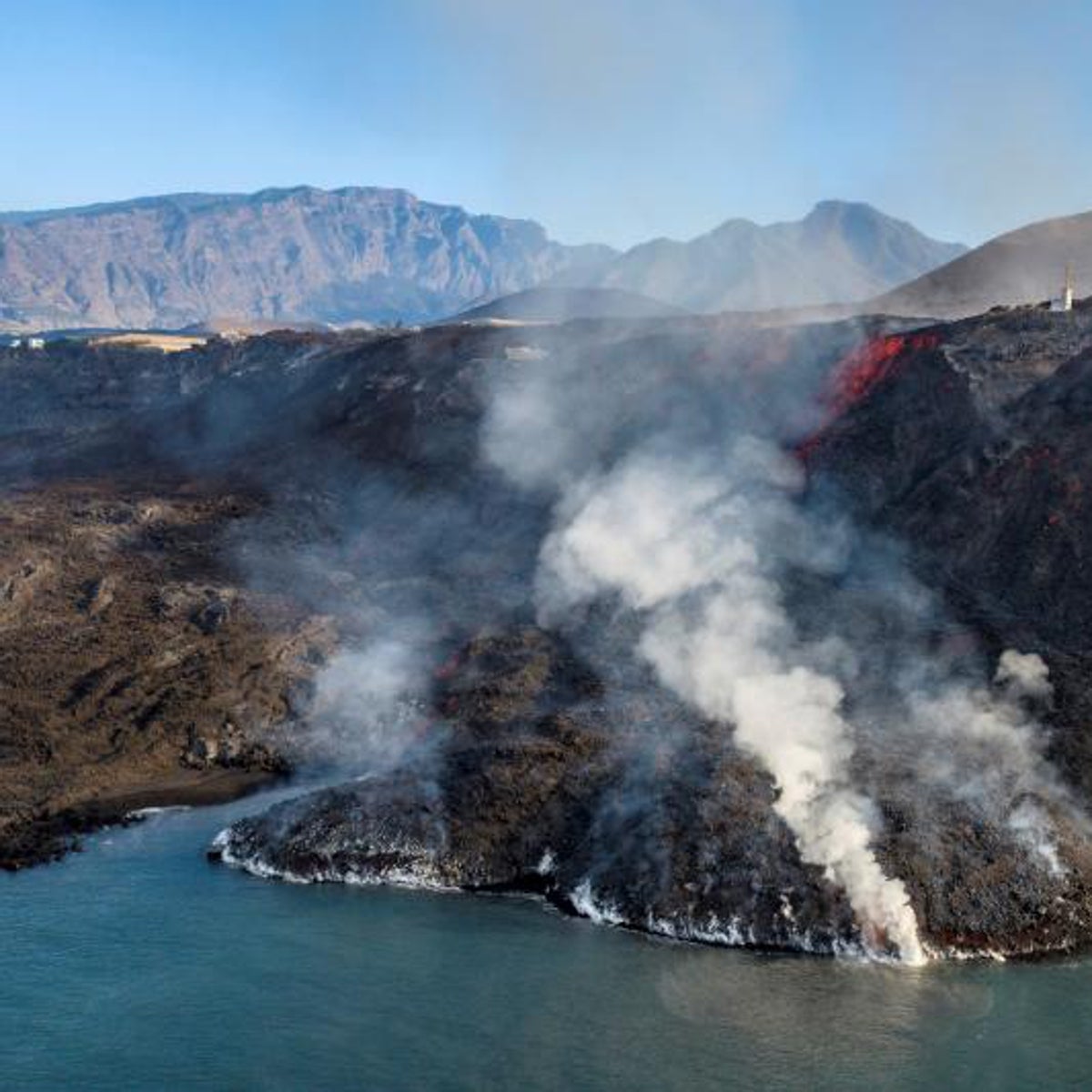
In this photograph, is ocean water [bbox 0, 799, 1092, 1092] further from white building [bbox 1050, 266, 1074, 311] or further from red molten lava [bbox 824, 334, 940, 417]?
white building [bbox 1050, 266, 1074, 311]

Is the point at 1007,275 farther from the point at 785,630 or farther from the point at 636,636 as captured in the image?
the point at 636,636

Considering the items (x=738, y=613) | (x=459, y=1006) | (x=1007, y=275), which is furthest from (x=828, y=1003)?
(x=1007, y=275)

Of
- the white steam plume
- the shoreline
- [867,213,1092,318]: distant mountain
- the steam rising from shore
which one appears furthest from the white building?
the shoreline

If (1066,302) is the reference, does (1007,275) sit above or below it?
above

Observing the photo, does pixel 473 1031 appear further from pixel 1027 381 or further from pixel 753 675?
pixel 1027 381

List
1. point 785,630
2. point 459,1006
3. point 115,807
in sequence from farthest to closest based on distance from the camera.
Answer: point 785,630, point 115,807, point 459,1006

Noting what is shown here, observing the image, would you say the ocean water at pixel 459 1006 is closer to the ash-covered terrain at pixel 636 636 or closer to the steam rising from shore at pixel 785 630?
the ash-covered terrain at pixel 636 636
